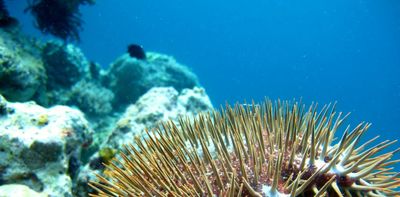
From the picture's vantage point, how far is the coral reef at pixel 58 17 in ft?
36.3

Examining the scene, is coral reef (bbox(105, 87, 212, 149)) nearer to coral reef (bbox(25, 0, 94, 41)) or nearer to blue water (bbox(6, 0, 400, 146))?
coral reef (bbox(25, 0, 94, 41))

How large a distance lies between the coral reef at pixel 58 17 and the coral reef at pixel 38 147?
7744 mm

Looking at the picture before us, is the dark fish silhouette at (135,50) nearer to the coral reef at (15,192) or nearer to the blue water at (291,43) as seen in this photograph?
the coral reef at (15,192)

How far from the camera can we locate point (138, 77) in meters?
15.4

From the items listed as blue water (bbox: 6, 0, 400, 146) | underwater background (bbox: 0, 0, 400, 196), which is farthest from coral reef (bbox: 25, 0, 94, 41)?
blue water (bbox: 6, 0, 400, 146)

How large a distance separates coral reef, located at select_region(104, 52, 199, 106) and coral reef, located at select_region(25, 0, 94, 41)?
365 centimetres

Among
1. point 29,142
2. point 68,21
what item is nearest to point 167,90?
point 29,142

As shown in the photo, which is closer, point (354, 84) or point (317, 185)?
point (317, 185)

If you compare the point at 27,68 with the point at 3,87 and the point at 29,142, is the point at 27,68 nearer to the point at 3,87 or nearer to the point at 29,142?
the point at 3,87

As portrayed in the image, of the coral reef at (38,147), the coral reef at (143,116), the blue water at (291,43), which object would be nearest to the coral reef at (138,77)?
the coral reef at (143,116)

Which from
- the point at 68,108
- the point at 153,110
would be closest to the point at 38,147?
the point at 68,108

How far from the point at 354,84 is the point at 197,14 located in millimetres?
70152

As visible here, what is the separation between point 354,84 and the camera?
125 m

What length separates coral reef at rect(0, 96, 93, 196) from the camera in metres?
3.88
